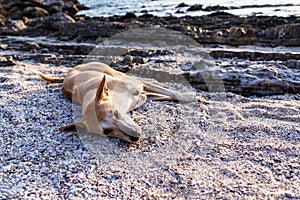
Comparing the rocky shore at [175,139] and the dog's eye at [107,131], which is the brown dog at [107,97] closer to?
the dog's eye at [107,131]

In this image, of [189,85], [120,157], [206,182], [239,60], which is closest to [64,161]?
[120,157]

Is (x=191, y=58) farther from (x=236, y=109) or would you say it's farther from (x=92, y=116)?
(x=92, y=116)

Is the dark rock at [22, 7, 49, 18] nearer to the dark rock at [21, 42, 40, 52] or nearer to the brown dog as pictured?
the dark rock at [21, 42, 40, 52]

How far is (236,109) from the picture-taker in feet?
16.0

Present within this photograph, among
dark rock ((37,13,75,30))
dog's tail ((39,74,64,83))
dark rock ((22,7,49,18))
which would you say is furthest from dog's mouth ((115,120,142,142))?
dark rock ((22,7,49,18))

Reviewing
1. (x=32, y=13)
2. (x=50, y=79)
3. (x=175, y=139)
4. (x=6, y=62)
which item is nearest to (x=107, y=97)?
(x=175, y=139)

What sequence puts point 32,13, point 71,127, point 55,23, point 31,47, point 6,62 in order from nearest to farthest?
point 71,127 → point 6,62 → point 31,47 → point 55,23 → point 32,13

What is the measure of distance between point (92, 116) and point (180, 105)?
5.24 feet

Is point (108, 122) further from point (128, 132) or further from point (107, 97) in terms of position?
point (107, 97)

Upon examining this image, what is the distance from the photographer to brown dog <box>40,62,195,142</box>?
12.4 feet

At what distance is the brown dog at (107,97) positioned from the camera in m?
3.77

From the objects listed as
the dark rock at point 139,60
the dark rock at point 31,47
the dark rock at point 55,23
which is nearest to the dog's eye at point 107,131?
the dark rock at point 139,60

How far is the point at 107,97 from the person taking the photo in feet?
13.5

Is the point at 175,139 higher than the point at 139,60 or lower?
higher
